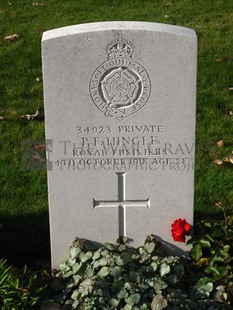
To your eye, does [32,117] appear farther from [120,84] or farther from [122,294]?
[122,294]

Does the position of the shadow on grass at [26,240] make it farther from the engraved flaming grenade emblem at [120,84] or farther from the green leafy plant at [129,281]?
the engraved flaming grenade emblem at [120,84]

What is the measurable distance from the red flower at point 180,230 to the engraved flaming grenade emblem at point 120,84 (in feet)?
2.32

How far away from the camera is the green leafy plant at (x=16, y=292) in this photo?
3.60 m

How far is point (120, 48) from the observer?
3604 mm

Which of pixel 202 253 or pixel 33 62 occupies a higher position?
pixel 33 62

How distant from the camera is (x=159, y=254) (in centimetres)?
400

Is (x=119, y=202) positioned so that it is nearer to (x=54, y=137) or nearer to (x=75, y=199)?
(x=75, y=199)

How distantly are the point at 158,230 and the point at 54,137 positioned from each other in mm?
851

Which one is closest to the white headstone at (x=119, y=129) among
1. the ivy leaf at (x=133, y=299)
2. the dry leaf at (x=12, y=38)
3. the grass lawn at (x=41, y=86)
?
the ivy leaf at (x=133, y=299)

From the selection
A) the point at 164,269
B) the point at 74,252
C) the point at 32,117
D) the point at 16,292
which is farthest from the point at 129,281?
the point at 32,117

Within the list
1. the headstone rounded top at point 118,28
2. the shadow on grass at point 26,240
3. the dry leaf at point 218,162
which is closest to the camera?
the headstone rounded top at point 118,28

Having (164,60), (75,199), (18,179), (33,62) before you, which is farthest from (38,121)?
(164,60)

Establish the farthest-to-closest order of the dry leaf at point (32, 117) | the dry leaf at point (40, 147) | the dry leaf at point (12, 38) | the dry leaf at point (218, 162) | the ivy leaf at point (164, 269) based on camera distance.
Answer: the dry leaf at point (12, 38) → the dry leaf at point (32, 117) → the dry leaf at point (40, 147) → the dry leaf at point (218, 162) → the ivy leaf at point (164, 269)

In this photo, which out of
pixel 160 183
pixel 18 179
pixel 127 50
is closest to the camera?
pixel 127 50
